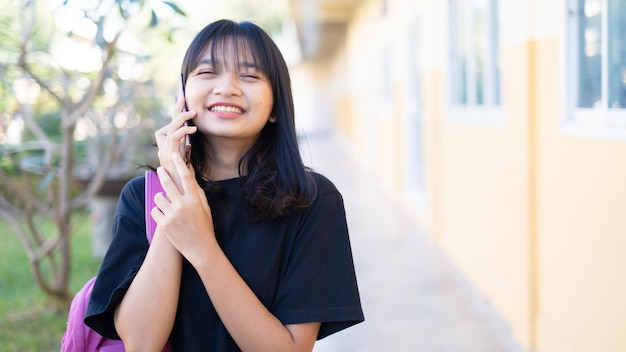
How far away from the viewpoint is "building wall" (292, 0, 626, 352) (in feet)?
10.5


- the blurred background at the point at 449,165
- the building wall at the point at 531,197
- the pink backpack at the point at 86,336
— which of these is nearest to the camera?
the pink backpack at the point at 86,336

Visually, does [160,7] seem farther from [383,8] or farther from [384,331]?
[383,8]

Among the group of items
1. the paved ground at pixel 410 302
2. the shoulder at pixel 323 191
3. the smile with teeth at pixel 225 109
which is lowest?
the paved ground at pixel 410 302

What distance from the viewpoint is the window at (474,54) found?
5.40m

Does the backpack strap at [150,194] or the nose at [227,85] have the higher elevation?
the nose at [227,85]

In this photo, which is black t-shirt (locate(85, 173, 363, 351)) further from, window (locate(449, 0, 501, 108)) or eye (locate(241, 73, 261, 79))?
window (locate(449, 0, 501, 108))

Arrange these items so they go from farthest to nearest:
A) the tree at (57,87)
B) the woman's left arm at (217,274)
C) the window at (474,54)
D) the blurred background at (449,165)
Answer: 1. the window at (474,54)
2. the tree at (57,87)
3. the blurred background at (449,165)
4. the woman's left arm at (217,274)

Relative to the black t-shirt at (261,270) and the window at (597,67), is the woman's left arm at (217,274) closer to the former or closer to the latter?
the black t-shirt at (261,270)

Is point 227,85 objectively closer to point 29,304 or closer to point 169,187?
point 169,187

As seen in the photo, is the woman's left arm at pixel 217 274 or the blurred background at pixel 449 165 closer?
the woman's left arm at pixel 217 274

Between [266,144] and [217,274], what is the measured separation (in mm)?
361

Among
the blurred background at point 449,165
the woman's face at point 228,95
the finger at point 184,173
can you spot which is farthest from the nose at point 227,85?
the blurred background at point 449,165

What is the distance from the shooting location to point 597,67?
3.40 metres

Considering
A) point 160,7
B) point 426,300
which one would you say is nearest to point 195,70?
point 160,7
